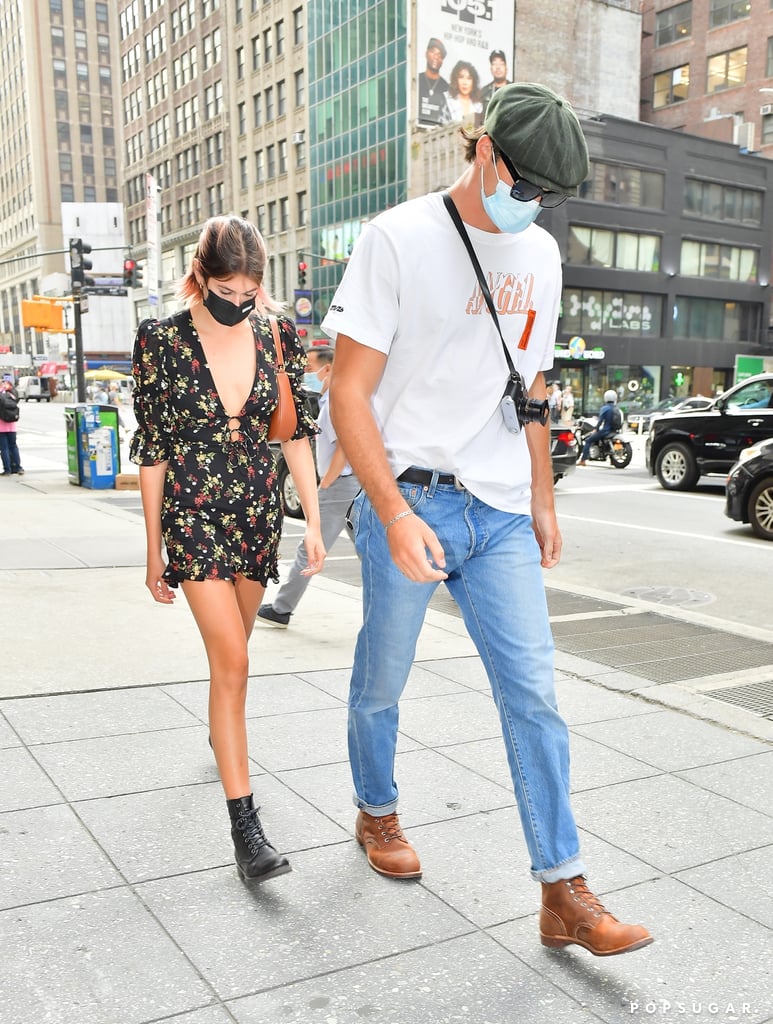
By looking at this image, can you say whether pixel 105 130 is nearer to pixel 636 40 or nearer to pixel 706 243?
pixel 636 40

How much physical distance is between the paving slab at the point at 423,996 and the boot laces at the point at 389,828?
45 centimetres

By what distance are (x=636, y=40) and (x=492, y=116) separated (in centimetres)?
5913

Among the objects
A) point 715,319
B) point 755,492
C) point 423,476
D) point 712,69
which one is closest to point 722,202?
point 715,319

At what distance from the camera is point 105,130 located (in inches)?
4847

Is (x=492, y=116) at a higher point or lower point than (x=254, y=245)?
higher

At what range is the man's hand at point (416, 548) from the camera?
7.61ft

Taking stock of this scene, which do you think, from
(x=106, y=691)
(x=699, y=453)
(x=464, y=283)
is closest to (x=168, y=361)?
(x=464, y=283)

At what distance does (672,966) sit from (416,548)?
4.17ft

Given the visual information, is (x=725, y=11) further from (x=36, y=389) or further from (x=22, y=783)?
(x=22, y=783)

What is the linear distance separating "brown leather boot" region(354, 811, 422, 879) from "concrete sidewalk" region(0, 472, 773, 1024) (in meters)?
0.04

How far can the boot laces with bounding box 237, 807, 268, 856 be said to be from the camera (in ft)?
9.04

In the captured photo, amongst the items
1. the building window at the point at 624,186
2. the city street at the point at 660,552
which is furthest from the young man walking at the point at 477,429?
the building window at the point at 624,186

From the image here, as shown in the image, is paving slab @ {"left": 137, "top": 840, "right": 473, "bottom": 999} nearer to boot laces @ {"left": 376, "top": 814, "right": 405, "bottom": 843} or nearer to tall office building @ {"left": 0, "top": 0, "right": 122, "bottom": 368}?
boot laces @ {"left": 376, "top": 814, "right": 405, "bottom": 843}

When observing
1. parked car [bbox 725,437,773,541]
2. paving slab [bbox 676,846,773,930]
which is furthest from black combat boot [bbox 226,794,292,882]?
parked car [bbox 725,437,773,541]
